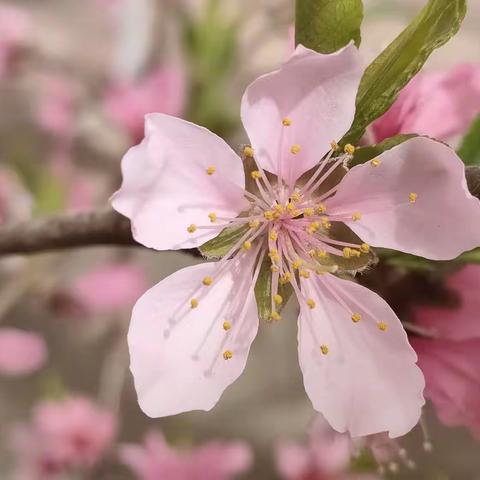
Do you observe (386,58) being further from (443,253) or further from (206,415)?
(206,415)

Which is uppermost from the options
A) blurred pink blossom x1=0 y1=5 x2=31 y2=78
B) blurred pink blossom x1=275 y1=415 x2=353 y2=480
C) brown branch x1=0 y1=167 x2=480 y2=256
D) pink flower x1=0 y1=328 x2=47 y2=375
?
brown branch x1=0 y1=167 x2=480 y2=256

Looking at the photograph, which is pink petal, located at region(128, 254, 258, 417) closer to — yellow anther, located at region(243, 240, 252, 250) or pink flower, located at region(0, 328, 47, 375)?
yellow anther, located at region(243, 240, 252, 250)

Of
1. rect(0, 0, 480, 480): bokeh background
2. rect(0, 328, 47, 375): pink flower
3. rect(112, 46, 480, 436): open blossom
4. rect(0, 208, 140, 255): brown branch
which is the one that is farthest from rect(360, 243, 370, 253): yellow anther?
rect(0, 328, 47, 375): pink flower

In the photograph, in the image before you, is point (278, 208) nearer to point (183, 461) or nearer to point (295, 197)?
point (295, 197)

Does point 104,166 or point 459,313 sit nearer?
point 459,313

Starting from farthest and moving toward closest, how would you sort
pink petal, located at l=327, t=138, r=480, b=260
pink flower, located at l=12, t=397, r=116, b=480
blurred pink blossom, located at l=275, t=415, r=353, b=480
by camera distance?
pink flower, located at l=12, t=397, r=116, b=480
blurred pink blossom, located at l=275, t=415, r=353, b=480
pink petal, located at l=327, t=138, r=480, b=260

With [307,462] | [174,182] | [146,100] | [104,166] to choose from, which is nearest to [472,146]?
[174,182]

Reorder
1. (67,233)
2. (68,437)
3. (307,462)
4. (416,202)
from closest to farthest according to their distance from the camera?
(416,202) < (67,233) < (307,462) < (68,437)
